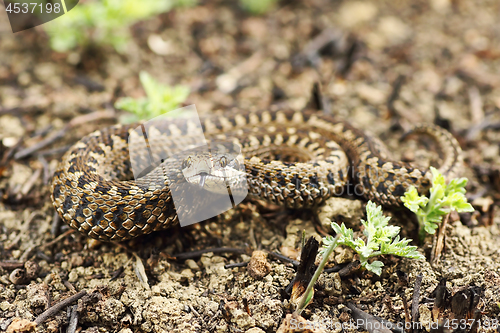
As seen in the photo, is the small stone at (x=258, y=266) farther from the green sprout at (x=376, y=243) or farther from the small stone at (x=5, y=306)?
the small stone at (x=5, y=306)

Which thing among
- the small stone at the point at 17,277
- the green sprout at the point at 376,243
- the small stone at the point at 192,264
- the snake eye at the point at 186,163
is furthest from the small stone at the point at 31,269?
the green sprout at the point at 376,243

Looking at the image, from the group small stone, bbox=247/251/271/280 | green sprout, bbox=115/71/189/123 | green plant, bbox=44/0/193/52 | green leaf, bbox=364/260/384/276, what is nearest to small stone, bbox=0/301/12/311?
small stone, bbox=247/251/271/280

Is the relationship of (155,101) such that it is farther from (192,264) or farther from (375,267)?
(375,267)

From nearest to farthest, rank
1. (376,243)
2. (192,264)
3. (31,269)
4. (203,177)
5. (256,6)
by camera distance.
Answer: (376,243) < (31,269) < (203,177) < (192,264) < (256,6)

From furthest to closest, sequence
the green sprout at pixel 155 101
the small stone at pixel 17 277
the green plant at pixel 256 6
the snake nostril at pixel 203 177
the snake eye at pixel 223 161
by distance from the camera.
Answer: the green plant at pixel 256 6
the green sprout at pixel 155 101
the snake eye at pixel 223 161
the snake nostril at pixel 203 177
the small stone at pixel 17 277

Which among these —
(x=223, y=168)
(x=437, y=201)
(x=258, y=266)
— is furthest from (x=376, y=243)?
(x=223, y=168)

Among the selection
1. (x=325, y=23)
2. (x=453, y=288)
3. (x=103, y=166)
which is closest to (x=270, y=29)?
(x=325, y=23)
